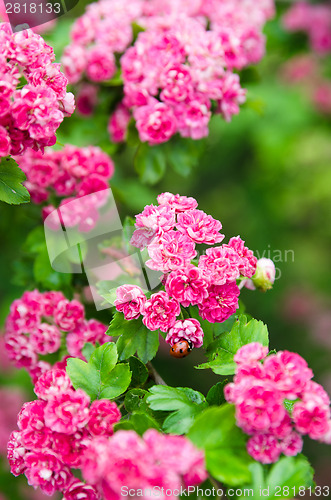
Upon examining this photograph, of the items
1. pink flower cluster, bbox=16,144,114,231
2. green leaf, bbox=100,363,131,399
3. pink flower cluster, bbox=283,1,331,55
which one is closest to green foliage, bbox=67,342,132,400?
green leaf, bbox=100,363,131,399

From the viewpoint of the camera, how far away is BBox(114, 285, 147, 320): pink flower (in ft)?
4.12

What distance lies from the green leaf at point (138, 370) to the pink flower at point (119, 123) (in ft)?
3.34

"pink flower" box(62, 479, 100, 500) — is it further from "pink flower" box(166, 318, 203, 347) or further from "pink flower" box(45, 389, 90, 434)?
"pink flower" box(166, 318, 203, 347)

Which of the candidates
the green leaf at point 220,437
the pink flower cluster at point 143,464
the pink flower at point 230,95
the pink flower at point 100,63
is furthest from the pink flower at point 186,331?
the pink flower at point 100,63

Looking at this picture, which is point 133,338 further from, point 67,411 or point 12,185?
point 12,185

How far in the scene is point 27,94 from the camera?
1294 millimetres

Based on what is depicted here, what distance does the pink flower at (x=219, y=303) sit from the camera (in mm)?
1280

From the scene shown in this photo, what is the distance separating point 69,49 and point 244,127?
6.40 feet

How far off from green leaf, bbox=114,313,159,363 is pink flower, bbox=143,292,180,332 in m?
0.10

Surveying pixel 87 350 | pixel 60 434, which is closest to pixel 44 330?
pixel 87 350

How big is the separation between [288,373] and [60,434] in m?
0.48

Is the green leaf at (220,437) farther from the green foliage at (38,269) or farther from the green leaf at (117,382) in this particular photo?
the green foliage at (38,269)

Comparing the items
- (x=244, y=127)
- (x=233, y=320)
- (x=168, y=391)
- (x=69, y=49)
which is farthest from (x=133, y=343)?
(x=244, y=127)

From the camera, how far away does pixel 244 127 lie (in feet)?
12.4
